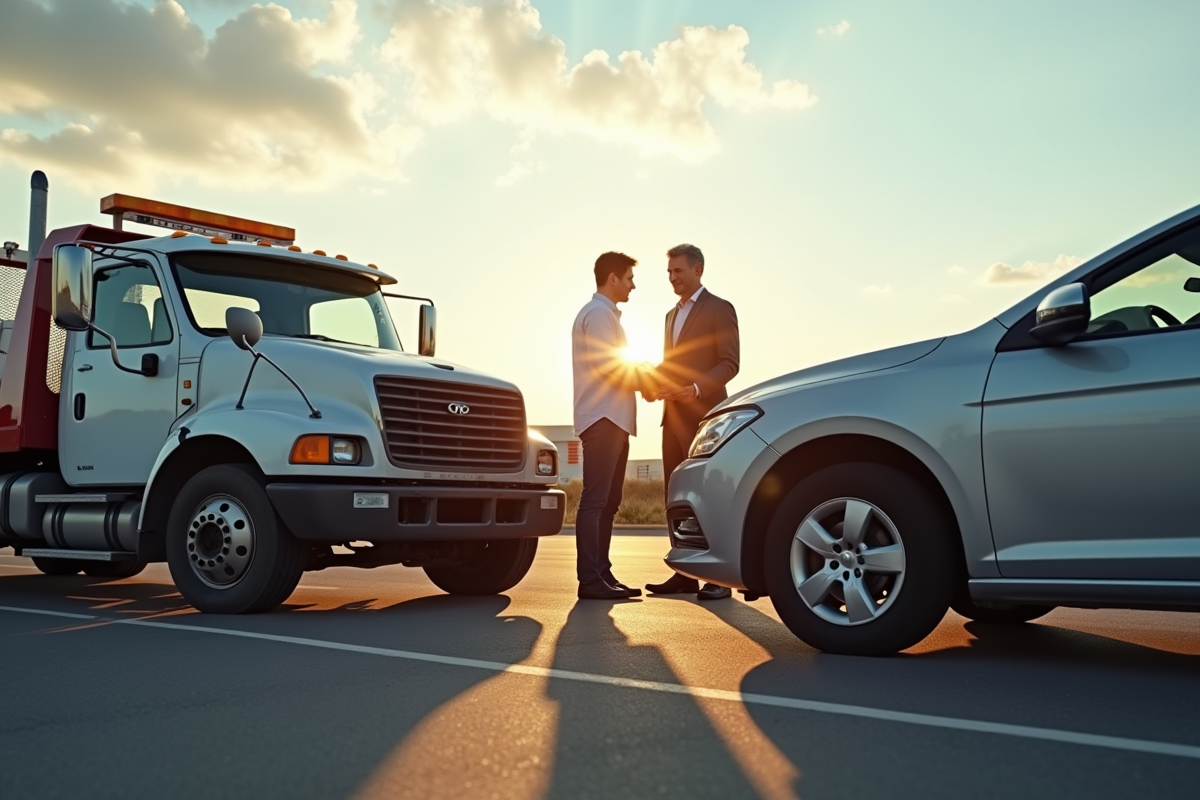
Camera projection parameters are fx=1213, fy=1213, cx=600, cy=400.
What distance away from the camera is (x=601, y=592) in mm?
8094

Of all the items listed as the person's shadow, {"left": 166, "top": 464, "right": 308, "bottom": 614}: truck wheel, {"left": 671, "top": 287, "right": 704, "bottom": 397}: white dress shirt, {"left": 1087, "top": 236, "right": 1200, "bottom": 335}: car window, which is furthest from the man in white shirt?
{"left": 1087, "top": 236, "right": 1200, "bottom": 335}: car window

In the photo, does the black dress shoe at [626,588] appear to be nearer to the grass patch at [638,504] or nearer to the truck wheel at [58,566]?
the truck wheel at [58,566]

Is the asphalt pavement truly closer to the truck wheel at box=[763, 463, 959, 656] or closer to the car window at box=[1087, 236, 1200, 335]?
the truck wheel at box=[763, 463, 959, 656]

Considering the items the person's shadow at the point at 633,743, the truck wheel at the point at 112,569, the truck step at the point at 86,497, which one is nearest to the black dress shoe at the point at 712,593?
the person's shadow at the point at 633,743

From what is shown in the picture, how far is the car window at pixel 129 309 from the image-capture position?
832 cm

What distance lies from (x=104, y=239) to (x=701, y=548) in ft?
18.8

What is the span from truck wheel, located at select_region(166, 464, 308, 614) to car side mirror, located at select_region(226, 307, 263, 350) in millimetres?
776

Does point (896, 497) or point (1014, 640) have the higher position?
point (896, 497)

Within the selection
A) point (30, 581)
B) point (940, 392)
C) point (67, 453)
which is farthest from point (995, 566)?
point (30, 581)

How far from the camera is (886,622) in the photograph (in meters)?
5.13

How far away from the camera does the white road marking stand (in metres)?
3.56

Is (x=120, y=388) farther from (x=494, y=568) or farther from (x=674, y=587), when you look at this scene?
(x=674, y=587)

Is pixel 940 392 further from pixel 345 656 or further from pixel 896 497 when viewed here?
pixel 345 656

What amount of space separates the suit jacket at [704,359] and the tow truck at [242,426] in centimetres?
98
